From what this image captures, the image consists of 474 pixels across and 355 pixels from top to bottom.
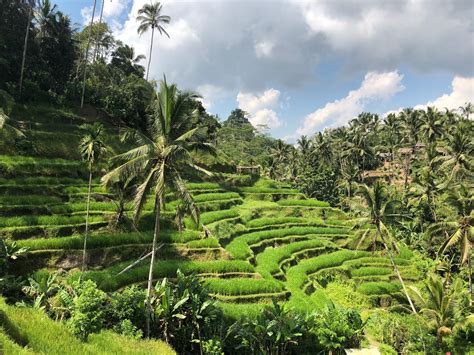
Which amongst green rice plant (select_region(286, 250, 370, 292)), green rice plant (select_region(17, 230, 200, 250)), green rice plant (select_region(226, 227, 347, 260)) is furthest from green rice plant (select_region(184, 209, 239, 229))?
green rice plant (select_region(286, 250, 370, 292))

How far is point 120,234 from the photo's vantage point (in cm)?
1866

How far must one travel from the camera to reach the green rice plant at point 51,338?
786 cm

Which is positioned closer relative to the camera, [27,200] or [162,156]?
[162,156]

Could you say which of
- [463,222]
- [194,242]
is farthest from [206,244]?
[463,222]

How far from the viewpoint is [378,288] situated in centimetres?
2341

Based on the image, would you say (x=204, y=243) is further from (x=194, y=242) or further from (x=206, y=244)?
(x=194, y=242)

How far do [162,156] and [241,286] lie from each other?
323 inches

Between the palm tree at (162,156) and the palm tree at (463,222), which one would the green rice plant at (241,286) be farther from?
the palm tree at (463,222)

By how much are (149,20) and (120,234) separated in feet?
110

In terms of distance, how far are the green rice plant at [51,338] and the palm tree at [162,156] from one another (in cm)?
257

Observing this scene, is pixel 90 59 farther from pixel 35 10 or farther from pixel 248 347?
pixel 248 347

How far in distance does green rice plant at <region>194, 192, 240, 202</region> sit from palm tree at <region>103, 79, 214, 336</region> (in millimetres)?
14579

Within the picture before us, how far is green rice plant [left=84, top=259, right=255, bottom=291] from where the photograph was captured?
14.9 metres

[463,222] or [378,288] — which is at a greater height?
[463,222]
